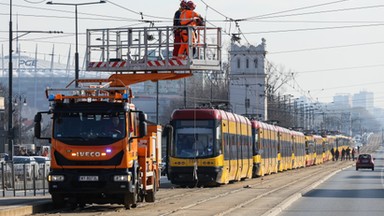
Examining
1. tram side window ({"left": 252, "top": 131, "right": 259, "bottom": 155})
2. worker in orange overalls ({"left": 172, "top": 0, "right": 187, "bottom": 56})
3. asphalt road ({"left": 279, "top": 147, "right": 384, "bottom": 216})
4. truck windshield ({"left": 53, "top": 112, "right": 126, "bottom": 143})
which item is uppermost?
worker in orange overalls ({"left": 172, "top": 0, "right": 187, "bottom": 56})

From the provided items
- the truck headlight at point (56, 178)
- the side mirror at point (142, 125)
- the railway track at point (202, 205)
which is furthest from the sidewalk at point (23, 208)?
the side mirror at point (142, 125)

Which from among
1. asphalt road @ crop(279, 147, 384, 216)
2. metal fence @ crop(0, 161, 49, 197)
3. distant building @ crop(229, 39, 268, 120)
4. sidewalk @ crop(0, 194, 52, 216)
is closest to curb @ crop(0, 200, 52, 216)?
sidewalk @ crop(0, 194, 52, 216)

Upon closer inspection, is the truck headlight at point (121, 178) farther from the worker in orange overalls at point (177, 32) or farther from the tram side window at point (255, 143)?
the tram side window at point (255, 143)

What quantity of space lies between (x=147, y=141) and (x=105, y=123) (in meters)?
3.16

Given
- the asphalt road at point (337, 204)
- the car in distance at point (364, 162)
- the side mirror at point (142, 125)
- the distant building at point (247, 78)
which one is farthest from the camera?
the distant building at point (247, 78)

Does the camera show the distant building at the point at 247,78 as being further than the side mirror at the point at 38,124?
Yes

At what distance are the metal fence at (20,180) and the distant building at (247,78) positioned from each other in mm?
107163

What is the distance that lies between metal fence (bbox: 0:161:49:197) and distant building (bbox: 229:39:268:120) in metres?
107

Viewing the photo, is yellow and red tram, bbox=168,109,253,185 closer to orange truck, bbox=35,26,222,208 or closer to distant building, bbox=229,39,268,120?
orange truck, bbox=35,26,222,208

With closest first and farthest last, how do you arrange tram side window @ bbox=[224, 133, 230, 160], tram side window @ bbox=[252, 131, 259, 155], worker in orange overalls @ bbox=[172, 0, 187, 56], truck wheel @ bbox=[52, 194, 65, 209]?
truck wheel @ bbox=[52, 194, 65, 209] < worker in orange overalls @ bbox=[172, 0, 187, 56] < tram side window @ bbox=[224, 133, 230, 160] < tram side window @ bbox=[252, 131, 259, 155]

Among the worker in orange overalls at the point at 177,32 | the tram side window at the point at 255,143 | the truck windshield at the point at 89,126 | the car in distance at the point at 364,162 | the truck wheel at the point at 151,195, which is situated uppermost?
the worker in orange overalls at the point at 177,32

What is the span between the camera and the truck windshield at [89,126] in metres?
26.3

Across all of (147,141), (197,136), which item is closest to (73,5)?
(197,136)

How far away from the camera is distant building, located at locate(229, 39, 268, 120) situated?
14675 centimetres
